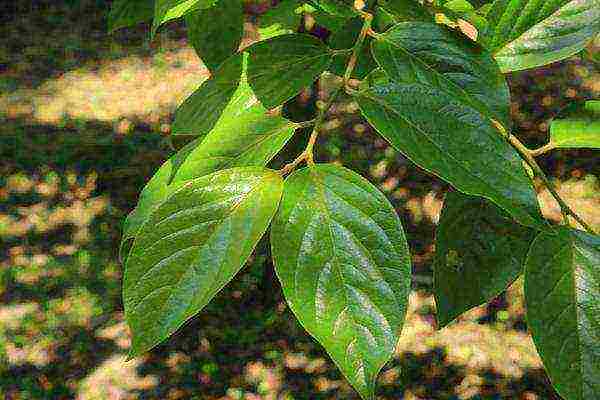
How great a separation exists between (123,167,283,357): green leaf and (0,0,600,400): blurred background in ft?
5.30

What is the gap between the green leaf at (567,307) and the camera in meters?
0.62

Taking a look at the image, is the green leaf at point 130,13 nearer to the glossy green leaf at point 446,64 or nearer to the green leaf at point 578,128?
the glossy green leaf at point 446,64

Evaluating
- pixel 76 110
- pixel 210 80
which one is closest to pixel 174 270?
pixel 210 80

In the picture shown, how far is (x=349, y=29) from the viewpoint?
88 centimetres

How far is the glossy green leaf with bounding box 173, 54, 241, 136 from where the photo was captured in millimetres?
804

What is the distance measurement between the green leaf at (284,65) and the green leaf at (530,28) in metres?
0.20

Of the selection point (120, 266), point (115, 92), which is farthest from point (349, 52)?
point (115, 92)

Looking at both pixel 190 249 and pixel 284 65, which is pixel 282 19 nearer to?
pixel 284 65

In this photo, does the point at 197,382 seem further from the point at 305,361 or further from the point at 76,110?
the point at 76,110

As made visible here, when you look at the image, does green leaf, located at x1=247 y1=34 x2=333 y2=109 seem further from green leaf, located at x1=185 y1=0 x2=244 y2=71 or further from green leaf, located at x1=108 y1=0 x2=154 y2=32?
green leaf, located at x1=108 y1=0 x2=154 y2=32

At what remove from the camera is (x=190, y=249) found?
0.60m

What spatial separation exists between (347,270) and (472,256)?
9.4 inches

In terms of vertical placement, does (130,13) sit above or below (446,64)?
below

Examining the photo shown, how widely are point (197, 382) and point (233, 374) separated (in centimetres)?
17
